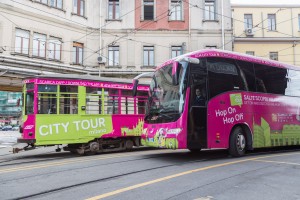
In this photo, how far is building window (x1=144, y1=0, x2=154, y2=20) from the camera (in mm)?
27875

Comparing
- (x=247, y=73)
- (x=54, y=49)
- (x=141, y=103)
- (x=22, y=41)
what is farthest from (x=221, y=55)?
(x=54, y=49)

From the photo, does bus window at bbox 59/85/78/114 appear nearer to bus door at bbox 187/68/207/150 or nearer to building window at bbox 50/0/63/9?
bus door at bbox 187/68/207/150

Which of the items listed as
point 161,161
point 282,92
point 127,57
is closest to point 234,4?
point 127,57

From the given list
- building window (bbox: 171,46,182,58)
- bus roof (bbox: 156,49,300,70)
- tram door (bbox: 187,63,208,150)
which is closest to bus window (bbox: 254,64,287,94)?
bus roof (bbox: 156,49,300,70)

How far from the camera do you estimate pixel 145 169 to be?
8.55 metres

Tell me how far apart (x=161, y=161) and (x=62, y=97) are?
5033mm

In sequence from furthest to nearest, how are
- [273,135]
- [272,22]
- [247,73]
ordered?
1. [272,22]
2. [273,135]
3. [247,73]

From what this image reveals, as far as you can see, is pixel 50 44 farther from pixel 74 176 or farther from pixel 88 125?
pixel 74 176

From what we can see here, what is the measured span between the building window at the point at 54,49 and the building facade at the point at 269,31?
623 inches

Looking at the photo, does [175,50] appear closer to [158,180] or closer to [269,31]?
[269,31]

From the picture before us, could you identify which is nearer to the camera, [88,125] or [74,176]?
[74,176]

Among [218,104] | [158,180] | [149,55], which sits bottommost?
[158,180]

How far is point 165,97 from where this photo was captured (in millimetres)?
10258

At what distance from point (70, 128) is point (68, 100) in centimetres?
109
